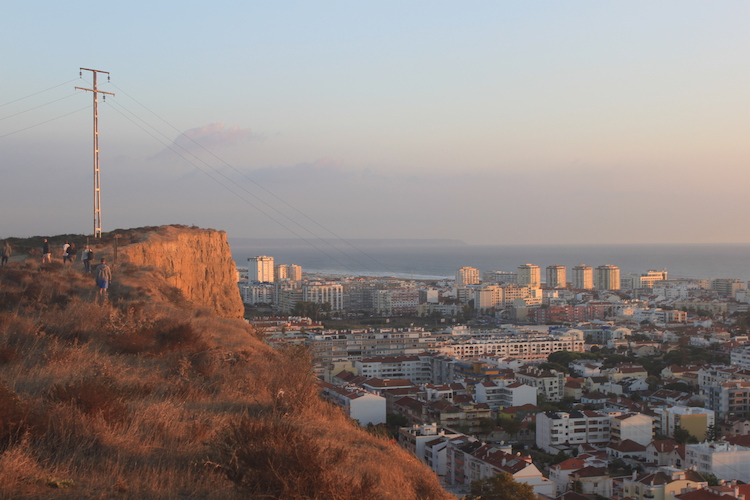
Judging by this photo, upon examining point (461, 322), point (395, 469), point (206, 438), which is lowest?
point (461, 322)

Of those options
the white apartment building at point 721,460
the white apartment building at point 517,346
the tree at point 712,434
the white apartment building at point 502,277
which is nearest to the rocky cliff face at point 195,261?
the white apartment building at point 721,460

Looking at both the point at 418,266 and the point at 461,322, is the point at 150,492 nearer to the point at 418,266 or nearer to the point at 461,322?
the point at 461,322

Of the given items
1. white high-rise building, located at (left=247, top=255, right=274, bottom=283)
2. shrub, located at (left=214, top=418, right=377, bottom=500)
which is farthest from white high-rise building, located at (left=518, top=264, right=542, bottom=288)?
shrub, located at (left=214, top=418, right=377, bottom=500)

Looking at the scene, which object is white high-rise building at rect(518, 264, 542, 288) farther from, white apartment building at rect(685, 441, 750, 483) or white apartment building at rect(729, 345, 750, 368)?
white apartment building at rect(685, 441, 750, 483)

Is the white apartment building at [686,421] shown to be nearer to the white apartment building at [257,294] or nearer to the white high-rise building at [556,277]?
the white apartment building at [257,294]

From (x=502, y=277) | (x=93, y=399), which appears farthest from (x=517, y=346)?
(x=502, y=277)

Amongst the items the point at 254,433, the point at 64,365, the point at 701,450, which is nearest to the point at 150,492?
the point at 254,433
